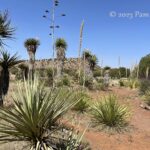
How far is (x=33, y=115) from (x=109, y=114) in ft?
16.0

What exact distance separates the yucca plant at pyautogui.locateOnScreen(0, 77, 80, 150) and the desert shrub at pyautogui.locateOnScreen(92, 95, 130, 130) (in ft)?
14.4

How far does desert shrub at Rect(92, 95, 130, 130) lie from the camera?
35.5 ft

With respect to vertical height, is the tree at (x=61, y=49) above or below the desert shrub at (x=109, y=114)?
above

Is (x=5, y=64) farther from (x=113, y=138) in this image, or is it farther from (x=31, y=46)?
(x=31, y=46)

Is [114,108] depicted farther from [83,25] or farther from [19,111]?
[19,111]

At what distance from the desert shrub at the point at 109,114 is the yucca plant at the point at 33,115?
438cm

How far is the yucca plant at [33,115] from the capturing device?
20.6ft

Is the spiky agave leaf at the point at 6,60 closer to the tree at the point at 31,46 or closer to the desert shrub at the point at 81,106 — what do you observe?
the desert shrub at the point at 81,106

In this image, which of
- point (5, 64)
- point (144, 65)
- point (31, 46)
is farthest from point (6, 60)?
point (144, 65)

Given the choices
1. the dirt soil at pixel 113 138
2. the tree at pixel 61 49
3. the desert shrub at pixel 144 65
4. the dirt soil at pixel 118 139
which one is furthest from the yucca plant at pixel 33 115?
the desert shrub at pixel 144 65

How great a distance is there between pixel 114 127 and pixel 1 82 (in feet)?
13.9

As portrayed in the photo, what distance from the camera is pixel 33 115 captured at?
6.28 m

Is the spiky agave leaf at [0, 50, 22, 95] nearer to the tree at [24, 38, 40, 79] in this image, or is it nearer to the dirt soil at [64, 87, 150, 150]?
the dirt soil at [64, 87, 150, 150]

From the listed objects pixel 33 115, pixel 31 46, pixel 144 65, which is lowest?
pixel 33 115
